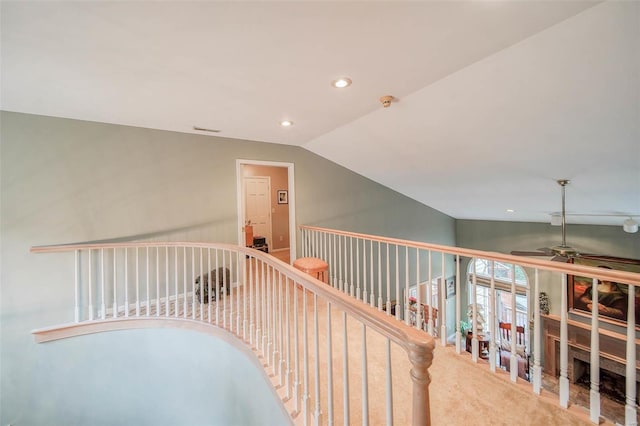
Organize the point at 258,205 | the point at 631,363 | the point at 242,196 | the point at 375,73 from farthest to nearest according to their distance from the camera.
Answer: the point at 258,205 → the point at 242,196 → the point at 375,73 → the point at 631,363

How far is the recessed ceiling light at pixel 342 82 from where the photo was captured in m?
2.25

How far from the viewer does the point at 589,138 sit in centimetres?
246

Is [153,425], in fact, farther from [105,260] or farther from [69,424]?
[105,260]

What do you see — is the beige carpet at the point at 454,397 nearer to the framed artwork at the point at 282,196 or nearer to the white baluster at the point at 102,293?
the white baluster at the point at 102,293

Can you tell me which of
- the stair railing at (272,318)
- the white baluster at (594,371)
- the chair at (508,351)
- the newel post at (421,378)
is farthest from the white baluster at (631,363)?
the chair at (508,351)

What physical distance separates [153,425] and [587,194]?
6.42 meters

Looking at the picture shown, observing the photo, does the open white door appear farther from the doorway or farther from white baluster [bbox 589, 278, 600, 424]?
white baluster [bbox 589, 278, 600, 424]

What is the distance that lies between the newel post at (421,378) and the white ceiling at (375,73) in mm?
1723

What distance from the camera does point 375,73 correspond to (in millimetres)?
2176

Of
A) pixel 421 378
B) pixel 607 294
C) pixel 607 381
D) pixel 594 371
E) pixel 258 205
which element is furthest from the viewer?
pixel 258 205

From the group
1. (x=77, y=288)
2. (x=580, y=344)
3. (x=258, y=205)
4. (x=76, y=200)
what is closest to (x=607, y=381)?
(x=580, y=344)

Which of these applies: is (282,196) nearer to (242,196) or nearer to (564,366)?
(242,196)

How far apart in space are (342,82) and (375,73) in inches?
11.8

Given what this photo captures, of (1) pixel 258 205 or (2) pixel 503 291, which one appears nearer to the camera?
(1) pixel 258 205
